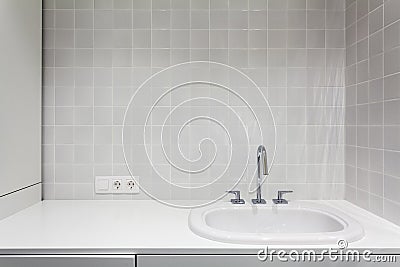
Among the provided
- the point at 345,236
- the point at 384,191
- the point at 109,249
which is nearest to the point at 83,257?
the point at 109,249

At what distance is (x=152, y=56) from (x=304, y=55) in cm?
79

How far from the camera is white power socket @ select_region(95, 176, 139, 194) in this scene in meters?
1.80

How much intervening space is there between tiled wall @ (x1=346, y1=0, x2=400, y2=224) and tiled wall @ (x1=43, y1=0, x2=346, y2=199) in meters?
0.10

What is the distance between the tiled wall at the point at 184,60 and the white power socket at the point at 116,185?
0.11 feet

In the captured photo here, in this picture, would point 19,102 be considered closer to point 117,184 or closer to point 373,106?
point 117,184

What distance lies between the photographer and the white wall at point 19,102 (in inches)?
56.2

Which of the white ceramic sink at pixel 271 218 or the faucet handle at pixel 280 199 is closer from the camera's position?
the white ceramic sink at pixel 271 218

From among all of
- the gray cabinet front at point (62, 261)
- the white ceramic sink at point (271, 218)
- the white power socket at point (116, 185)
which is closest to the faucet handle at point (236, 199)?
the white ceramic sink at point (271, 218)

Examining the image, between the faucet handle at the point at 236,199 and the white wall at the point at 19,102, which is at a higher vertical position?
the white wall at the point at 19,102

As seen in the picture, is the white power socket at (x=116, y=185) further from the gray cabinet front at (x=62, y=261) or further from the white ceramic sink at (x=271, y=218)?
the gray cabinet front at (x=62, y=261)

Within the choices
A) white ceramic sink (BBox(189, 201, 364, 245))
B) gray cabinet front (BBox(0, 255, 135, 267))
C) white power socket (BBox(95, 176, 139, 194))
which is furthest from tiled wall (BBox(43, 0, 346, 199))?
gray cabinet front (BBox(0, 255, 135, 267))

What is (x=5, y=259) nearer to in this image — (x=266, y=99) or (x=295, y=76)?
(x=266, y=99)

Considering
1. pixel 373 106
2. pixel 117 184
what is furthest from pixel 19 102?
pixel 373 106

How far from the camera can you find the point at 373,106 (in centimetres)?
150
